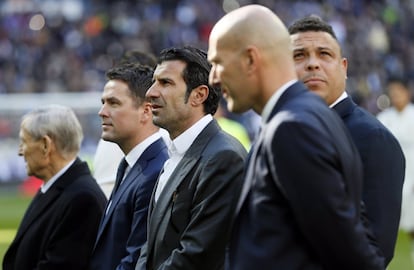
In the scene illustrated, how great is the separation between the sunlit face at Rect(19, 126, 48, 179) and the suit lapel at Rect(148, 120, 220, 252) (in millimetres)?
1599

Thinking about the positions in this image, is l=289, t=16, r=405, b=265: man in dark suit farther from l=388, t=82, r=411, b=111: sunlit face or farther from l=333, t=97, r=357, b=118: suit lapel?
l=388, t=82, r=411, b=111: sunlit face

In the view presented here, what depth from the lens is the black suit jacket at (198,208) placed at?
4891mm

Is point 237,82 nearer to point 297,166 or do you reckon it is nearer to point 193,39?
point 297,166

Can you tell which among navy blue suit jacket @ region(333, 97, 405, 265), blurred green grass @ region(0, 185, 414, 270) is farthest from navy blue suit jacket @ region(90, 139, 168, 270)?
blurred green grass @ region(0, 185, 414, 270)

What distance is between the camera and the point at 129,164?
20.2 ft

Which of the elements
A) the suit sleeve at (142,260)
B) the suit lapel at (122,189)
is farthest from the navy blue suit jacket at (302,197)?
the suit lapel at (122,189)

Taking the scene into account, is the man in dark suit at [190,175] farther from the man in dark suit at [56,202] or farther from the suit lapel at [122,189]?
the man in dark suit at [56,202]

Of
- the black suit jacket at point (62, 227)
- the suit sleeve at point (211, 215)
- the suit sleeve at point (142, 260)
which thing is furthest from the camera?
the black suit jacket at point (62, 227)

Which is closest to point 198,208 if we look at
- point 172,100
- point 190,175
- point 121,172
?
point 190,175

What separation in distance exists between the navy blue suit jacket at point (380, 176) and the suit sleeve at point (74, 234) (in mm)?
2051

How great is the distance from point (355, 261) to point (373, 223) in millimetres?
744

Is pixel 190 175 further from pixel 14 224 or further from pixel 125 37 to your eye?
pixel 125 37

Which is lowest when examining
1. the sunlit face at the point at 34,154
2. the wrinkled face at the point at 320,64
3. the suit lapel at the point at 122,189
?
the suit lapel at the point at 122,189

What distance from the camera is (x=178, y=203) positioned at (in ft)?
16.5
